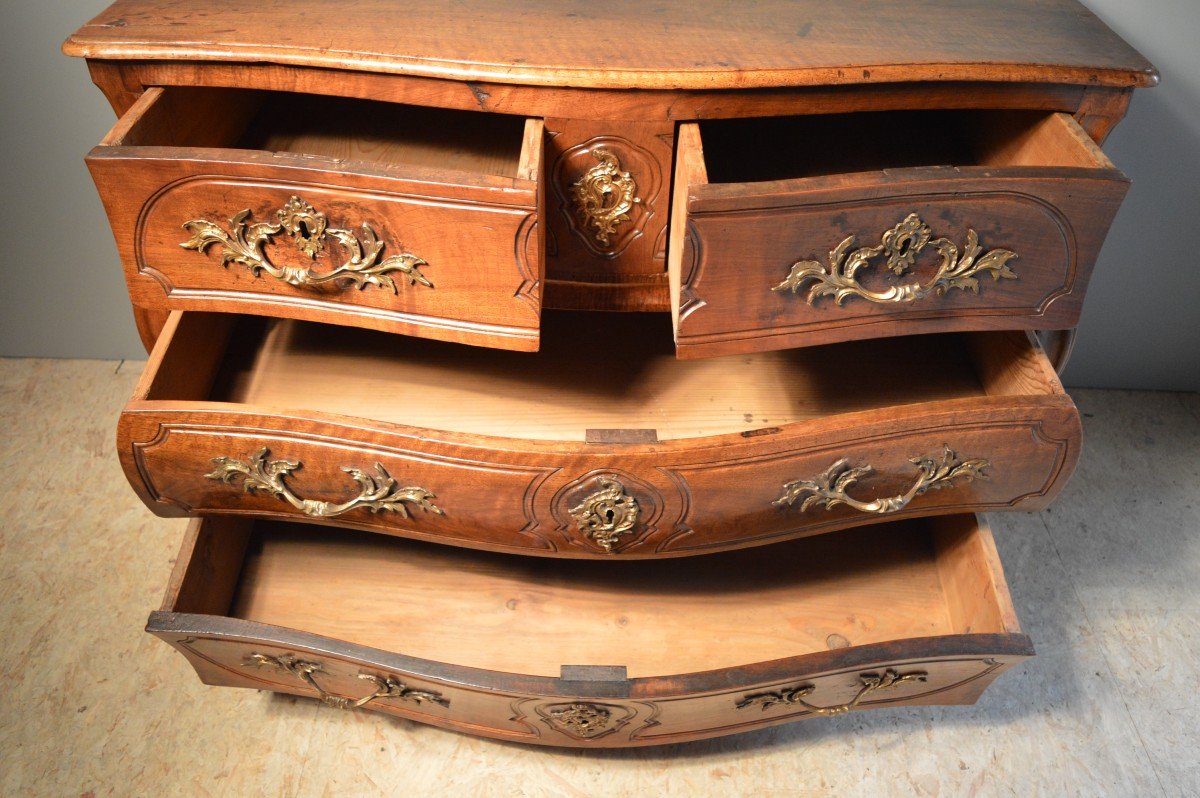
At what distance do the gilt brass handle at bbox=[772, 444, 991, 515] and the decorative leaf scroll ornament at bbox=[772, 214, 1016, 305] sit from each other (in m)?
0.16

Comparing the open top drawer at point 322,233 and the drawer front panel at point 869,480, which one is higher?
the open top drawer at point 322,233

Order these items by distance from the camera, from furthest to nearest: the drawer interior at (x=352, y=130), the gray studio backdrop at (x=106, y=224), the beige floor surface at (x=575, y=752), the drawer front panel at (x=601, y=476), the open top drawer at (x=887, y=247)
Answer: the gray studio backdrop at (x=106, y=224), the beige floor surface at (x=575, y=752), the drawer interior at (x=352, y=130), the drawer front panel at (x=601, y=476), the open top drawer at (x=887, y=247)

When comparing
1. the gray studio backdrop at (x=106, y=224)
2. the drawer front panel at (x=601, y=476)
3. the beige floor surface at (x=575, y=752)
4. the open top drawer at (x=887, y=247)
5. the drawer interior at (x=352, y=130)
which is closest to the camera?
the open top drawer at (x=887, y=247)

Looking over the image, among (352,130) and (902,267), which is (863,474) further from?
(352,130)

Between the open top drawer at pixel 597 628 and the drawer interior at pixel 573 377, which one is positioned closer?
the open top drawer at pixel 597 628

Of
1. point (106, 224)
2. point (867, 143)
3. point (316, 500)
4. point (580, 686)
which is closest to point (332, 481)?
point (316, 500)

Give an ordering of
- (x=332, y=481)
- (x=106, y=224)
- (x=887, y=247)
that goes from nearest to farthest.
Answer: (x=887, y=247), (x=332, y=481), (x=106, y=224)

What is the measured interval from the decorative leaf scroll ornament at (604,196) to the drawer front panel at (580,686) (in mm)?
433

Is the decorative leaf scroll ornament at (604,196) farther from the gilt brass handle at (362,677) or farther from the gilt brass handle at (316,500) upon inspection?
the gilt brass handle at (362,677)

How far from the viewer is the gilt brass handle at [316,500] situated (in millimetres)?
885

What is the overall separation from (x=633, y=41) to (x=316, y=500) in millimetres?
523

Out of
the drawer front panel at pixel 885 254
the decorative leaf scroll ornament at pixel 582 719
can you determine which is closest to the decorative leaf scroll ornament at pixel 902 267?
the drawer front panel at pixel 885 254

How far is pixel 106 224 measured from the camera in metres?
1.41

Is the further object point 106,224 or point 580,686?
point 106,224
